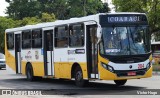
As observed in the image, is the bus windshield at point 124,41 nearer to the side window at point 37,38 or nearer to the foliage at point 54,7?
the side window at point 37,38

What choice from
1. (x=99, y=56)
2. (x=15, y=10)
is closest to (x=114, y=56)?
(x=99, y=56)

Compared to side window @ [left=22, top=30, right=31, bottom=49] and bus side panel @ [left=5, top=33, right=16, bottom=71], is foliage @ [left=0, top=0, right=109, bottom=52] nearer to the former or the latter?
bus side panel @ [left=5, top=33, right=16, bottom=71]

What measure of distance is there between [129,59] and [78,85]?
3.10 m

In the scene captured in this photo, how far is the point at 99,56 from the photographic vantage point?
16.9 metres

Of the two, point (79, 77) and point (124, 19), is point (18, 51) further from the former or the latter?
point (124, 19)

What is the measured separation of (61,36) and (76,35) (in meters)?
1.53

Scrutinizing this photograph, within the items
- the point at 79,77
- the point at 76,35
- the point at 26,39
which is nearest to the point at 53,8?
the point at 26,39

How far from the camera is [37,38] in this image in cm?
2277

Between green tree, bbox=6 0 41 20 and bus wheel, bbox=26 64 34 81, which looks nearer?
bus wheel, bbox=26 64 34 81

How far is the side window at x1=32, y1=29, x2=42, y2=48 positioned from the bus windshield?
20.5ft

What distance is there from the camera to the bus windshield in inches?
664

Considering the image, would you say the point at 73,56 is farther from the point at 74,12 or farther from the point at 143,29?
the point at 74,12

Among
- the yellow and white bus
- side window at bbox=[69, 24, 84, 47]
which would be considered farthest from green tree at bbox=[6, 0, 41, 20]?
side window at bbox=[69, 24, 84, 47]

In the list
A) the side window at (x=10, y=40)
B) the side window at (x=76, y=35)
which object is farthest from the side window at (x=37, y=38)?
the side window at (x=76, y=35)
